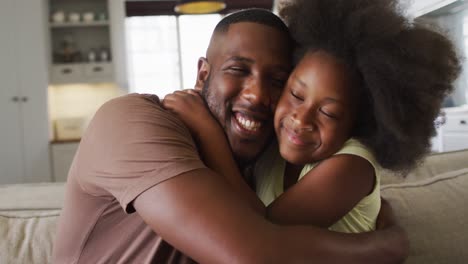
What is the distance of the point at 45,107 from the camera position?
4926 mm

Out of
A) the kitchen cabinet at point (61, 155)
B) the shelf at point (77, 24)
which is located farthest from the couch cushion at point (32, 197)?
the shelf at point (77, 24)

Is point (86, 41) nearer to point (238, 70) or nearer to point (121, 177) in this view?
point (238, 70)

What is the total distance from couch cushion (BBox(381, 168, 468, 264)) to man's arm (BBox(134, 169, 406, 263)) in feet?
2.39

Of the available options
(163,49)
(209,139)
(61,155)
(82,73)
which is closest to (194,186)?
(209,139)

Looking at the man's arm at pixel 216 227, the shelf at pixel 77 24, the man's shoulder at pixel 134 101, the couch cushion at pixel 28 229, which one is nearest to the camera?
the man's arm at pixel 216 227

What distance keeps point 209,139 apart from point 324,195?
26 cm

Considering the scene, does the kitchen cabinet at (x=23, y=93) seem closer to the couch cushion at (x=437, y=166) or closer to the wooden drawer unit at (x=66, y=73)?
the wooden drawer unit at (x=66, y=73)

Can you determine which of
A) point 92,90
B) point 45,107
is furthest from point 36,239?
point 92,90

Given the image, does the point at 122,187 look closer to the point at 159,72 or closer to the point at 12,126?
the point at 12,126

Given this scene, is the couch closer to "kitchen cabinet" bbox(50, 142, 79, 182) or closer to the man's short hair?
the man's short hair

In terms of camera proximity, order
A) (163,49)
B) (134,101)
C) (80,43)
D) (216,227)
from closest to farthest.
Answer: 1. (216,227)
2. (134,101)
3. (80,43)
4. (163,49)

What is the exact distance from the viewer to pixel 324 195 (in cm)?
95

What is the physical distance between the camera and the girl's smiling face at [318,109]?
107cm

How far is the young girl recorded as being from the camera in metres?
0.97
